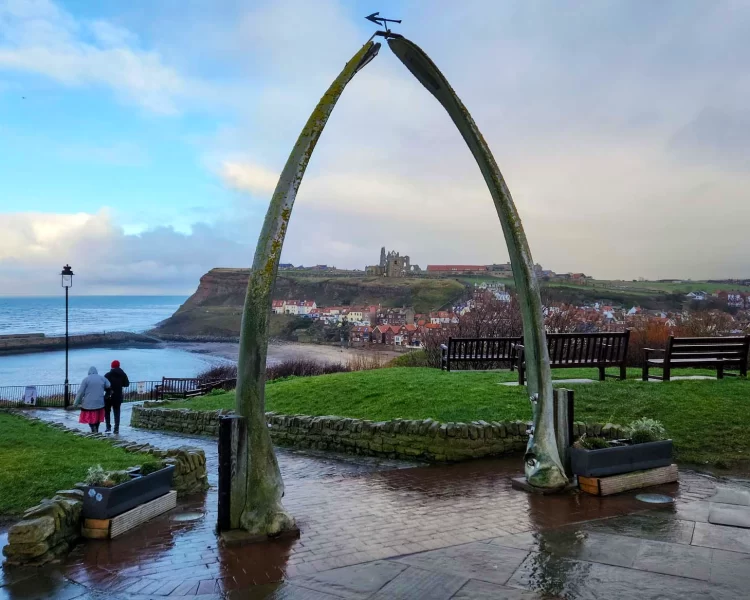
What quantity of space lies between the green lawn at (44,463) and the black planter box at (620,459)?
5675 millimetres

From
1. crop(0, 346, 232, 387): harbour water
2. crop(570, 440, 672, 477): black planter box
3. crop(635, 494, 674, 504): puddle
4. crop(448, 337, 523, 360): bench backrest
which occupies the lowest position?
crop(0, 346, 232, 387): harbour water

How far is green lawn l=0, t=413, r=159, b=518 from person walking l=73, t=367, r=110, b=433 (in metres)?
1.73

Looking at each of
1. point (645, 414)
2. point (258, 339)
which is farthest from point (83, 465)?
point (645, 414)

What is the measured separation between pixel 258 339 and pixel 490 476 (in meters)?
3.98

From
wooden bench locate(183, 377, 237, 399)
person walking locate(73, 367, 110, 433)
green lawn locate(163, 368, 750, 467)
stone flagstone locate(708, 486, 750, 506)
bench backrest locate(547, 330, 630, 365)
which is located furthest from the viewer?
wooden bench locate(183, 377, 237, 399)

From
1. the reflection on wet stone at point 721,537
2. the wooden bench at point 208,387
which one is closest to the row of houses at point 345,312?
the wooden bench at point 208,387

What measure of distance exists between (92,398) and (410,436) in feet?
27.5

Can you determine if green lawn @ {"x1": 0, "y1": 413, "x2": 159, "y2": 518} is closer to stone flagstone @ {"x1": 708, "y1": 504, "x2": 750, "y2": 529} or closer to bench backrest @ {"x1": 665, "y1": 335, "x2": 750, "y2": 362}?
stone flagstone @ {"x1": 708, "y1": 504, "x2": 750, "y2": 529}

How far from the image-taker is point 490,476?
7.60 metres

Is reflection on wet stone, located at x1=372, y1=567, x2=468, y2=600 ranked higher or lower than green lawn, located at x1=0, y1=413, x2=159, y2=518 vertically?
higher

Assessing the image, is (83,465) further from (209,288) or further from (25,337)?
(209,288)

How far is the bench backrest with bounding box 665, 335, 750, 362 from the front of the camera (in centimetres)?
1184

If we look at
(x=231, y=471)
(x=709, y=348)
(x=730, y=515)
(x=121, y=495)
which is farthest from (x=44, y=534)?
(x=709, y=348)

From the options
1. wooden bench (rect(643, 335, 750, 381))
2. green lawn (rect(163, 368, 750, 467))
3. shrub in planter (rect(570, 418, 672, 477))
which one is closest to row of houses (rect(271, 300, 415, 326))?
green lawn (rect(163, 368, 750, 467))
